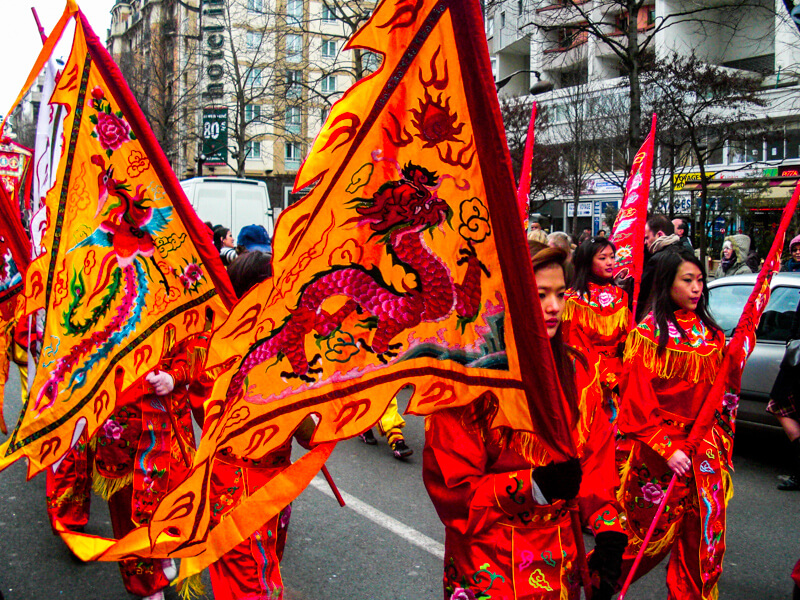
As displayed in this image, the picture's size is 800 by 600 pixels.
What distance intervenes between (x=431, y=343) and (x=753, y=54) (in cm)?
2958

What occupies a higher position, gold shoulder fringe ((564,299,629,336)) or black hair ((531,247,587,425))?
black hair ((531,247,587,425))

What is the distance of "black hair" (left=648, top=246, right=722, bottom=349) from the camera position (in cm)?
343

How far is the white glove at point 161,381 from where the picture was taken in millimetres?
3473

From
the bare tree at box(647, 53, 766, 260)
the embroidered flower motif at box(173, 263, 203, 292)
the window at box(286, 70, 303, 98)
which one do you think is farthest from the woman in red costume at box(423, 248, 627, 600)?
the window at box(286, 70, 303, 98)

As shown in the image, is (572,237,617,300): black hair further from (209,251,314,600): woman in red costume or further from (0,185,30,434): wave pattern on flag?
(0,185,30,434): wave pattern on flag

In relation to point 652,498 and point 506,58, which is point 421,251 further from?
point 506,58

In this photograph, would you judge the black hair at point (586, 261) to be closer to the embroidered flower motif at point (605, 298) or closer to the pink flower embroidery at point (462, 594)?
the embroidered flower motif at point (605, 298)

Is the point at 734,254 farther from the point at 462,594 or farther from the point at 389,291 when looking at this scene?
the point at 389,291

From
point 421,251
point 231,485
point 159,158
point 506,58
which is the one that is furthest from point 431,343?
point 506,58

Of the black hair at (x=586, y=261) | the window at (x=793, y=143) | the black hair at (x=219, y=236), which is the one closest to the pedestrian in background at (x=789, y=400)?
the black hair at (x=586, y=261)

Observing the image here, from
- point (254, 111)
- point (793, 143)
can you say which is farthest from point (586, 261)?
point (793, 143)

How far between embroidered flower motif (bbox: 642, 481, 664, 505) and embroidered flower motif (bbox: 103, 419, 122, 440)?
2.56 m

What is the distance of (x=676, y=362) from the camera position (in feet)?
10.9

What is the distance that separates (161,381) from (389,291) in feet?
6.36
